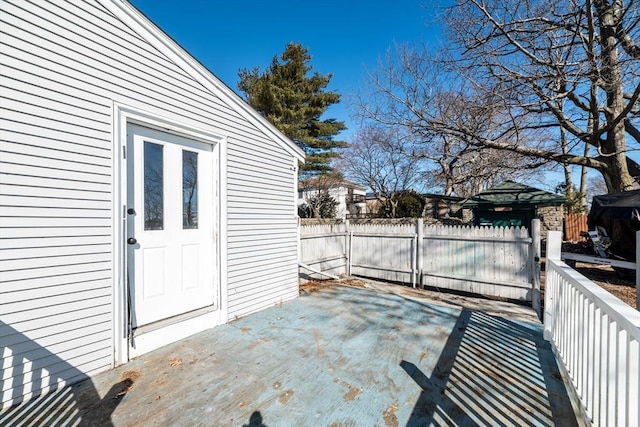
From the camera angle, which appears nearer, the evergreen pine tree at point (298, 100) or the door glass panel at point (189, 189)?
the door glass panel at point (189, 189)

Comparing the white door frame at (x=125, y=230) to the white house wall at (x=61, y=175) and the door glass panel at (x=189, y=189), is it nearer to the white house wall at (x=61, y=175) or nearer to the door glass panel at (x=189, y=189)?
the white house wall at (x=61, y=175)

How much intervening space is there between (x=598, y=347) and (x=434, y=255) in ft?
12.9

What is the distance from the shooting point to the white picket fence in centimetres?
455

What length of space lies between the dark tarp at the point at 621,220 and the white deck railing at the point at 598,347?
544cm

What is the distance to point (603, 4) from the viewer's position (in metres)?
5.87

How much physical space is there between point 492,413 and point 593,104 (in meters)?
8.18

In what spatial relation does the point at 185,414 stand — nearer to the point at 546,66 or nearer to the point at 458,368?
the point at 458,368

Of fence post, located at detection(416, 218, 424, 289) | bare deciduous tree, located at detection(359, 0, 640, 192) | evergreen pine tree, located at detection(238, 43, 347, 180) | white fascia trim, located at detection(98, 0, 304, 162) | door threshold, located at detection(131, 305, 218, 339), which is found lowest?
door threshold, located at detection(131, 305, 218, 339)

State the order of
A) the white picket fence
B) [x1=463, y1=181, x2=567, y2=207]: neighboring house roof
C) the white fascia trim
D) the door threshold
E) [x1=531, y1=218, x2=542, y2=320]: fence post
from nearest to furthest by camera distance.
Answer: the white fascia trim → the door threshold → [x1=531, y1=218, x2=542, y2=320]: fence post → the white picket fence → [x1=463, y1=181, x2=567, y2=207]: neighboring house roof

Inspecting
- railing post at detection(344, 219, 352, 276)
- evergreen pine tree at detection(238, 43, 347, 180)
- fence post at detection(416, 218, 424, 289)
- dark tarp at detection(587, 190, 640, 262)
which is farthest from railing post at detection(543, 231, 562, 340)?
evergreen pine tree at detection(238, 43, 347, 180)

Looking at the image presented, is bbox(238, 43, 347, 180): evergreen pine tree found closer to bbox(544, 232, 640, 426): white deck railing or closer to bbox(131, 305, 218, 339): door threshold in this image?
bbox(131, 305, 218, 339): door threshold

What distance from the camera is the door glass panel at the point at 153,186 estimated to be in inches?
111


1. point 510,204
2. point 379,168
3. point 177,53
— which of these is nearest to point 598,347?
point 177,53

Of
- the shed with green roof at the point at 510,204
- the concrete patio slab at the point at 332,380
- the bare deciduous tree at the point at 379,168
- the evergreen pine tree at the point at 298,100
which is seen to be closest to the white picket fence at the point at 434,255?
→ the concrete patio slab at the point at 332,380
